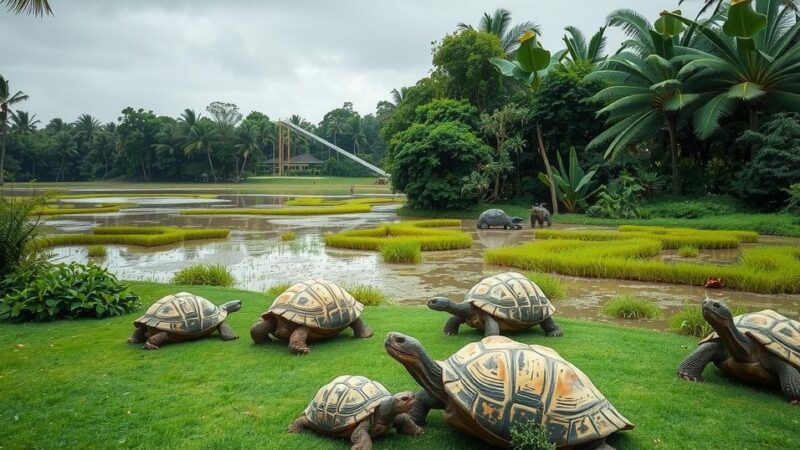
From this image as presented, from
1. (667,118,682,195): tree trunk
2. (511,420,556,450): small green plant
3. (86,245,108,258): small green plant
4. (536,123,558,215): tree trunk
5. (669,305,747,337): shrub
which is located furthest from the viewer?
(536,123,558,215): tree trunk

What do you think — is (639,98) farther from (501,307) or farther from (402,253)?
(501,307)

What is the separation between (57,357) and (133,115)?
81.6 m

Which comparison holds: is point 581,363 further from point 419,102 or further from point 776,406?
point 419,102

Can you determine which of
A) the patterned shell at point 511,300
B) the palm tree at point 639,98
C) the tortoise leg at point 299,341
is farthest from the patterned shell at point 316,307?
the palm tree at point 639,98

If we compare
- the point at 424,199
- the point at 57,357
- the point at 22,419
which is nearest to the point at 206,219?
the point at 424,199

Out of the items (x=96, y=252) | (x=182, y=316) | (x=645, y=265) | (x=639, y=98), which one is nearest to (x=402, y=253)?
(x=645, y=265)

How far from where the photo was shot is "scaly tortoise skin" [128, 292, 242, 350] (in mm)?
6578

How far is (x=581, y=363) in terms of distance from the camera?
575 centimetres

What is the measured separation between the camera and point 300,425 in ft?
14.1

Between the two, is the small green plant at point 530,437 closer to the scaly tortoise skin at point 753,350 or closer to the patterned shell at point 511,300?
Answer: the scaly tortoise skin at point 753,350

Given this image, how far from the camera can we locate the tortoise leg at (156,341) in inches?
258

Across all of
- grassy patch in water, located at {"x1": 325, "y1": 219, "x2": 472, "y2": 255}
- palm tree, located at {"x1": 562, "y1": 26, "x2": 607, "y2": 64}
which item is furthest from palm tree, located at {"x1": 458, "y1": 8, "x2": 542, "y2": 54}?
grassy patch in water, located at {"x1": 325, "y1": 219, "x2": 472, "y2": 255}

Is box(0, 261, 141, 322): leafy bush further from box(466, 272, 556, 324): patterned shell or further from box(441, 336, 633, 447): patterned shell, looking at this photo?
box(441, 336, 633, 447): patterned shell

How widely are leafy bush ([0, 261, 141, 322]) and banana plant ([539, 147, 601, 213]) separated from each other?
937 inches
